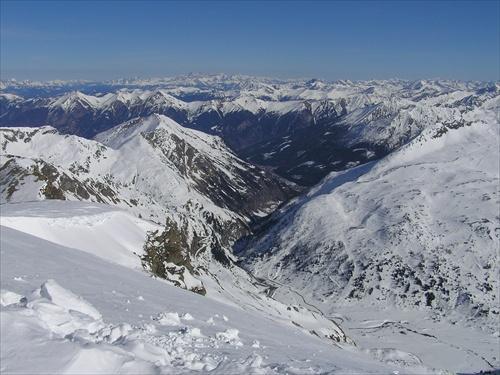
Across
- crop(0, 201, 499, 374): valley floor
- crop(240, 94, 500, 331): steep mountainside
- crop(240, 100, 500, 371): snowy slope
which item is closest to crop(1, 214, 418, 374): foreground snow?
crop(0, 201, 499, 374): valley floor

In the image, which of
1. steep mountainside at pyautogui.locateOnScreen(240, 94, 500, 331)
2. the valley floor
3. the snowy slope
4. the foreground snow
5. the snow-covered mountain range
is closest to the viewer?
the foreground snow

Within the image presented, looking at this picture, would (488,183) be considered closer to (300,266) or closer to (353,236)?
(353,236)

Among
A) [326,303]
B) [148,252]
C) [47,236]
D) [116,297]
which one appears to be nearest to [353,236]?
[326,303]

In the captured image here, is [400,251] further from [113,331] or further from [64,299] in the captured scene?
[113,331]

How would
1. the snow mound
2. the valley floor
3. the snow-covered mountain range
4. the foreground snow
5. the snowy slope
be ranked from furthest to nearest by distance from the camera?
the snowy slope < the snow mound < the snow-covered mountain range < the valley floor < the foreground snow

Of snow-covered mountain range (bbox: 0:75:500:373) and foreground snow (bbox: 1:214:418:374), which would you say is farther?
snow-covered mountain range (bbox: 0:75:500:373)

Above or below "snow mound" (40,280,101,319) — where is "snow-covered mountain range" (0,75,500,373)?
below

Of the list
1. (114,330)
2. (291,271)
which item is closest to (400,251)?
(291,271)

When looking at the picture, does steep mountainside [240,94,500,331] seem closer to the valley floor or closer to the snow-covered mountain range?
the snow-covered mountain range

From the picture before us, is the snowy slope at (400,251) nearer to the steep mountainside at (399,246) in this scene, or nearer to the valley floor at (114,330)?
the steep mountainside at (399,246)
